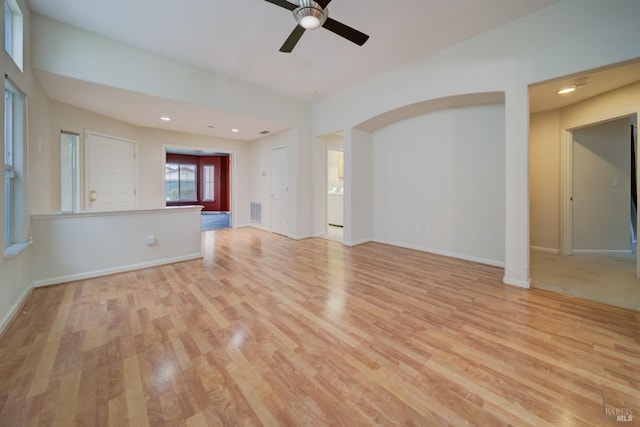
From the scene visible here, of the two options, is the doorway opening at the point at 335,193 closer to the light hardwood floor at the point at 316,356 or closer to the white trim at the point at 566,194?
the light hardwood floor at the point at 316,356

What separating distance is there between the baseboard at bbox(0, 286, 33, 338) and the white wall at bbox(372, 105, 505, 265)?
509 cm

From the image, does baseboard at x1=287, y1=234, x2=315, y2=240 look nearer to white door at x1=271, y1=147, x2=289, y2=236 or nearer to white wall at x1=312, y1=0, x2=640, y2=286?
white door at x1=271, y1=147, x2=289, y2=236

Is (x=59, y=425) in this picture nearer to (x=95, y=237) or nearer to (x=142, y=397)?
(x=142, y=397)

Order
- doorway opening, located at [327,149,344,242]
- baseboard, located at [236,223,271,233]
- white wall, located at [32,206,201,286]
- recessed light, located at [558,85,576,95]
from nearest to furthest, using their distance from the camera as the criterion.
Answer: white wall, located at [32,206,201,286] → recessed light, located at [558,85,576,95] → baseboard, located at [236,223,271,233] → doorway opening, located at [327,149,344,242]

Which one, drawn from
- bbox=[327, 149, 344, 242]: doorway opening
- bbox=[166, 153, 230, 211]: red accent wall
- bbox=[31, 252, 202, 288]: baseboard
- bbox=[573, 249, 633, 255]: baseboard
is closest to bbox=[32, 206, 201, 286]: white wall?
bbox=[31, 252, 202, 288]: baseboard

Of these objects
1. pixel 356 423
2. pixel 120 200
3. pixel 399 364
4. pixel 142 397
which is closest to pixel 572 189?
pixel 399 364

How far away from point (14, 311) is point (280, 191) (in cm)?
456

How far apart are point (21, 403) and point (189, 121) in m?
4.70

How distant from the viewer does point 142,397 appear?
1.36 metres

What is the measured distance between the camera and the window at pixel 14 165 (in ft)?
7.95

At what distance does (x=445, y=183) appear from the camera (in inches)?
166

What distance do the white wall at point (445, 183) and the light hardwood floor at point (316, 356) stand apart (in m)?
1.15

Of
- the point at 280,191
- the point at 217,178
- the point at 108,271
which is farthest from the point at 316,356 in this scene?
the point at 217,178

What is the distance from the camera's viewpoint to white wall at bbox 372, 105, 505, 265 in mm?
3717
